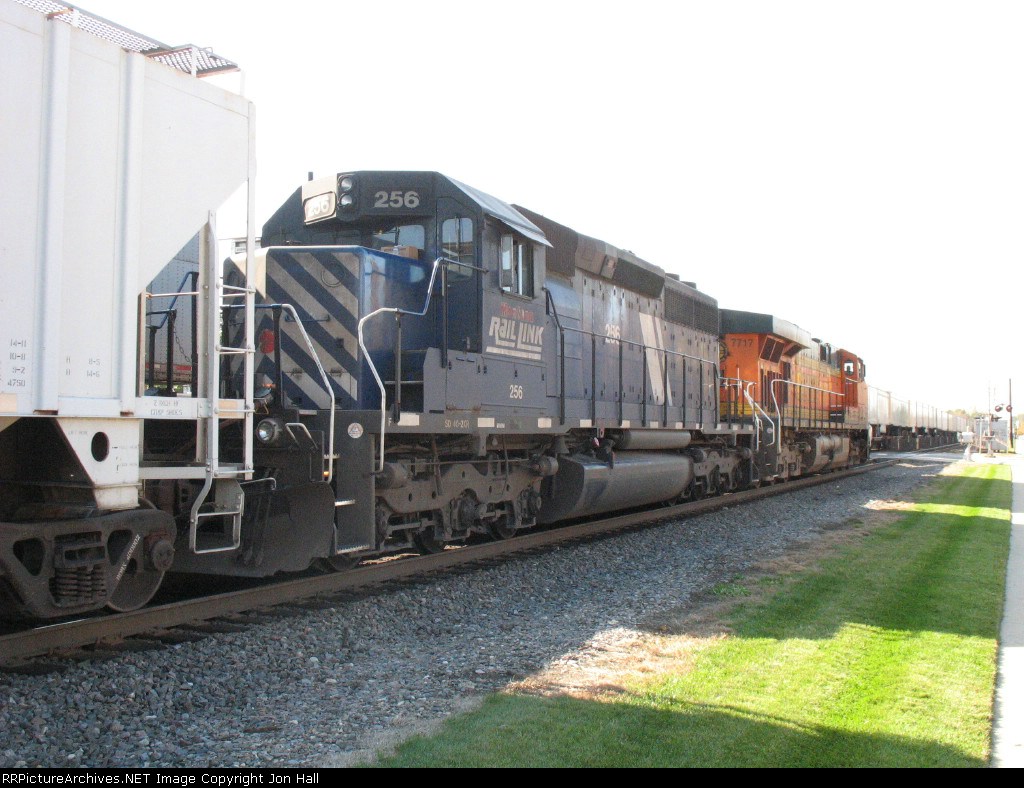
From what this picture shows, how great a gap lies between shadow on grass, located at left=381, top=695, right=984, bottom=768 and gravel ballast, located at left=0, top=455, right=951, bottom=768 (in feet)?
1.07

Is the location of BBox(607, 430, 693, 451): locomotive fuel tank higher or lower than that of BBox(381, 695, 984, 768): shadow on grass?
higher

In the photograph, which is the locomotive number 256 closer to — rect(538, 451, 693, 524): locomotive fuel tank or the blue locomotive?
the blue locomotive

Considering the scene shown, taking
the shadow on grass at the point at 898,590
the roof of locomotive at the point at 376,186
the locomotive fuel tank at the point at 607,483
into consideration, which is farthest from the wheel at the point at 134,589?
the locomotive fuel tank at the point at 607,483

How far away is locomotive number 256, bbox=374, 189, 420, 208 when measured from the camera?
8.44 m

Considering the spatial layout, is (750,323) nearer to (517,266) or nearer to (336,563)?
(517,266)

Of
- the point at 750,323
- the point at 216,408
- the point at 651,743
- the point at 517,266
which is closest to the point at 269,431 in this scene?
the point at 216,408

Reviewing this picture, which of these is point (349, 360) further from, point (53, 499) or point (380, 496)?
point (53, 499)

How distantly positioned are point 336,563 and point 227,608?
4.64ft

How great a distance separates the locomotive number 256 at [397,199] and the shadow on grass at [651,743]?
540cm

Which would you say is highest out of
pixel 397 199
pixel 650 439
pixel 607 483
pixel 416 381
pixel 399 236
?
pixel 397 199

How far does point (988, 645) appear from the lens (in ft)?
19.1

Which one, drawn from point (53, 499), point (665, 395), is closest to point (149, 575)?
point (53, 499)

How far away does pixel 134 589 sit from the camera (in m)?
5.31

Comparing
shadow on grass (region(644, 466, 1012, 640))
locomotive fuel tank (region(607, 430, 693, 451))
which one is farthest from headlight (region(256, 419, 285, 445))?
locomotive fuel tank (region(607, 430, 693, 451))
